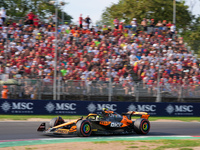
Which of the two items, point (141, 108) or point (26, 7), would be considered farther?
point (26, 7)

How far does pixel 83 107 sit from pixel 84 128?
8436 millimetres

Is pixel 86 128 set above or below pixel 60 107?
below

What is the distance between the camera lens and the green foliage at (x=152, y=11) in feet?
118

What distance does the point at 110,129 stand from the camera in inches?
436

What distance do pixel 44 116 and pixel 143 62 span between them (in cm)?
734

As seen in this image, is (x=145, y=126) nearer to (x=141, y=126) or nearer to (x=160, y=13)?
(x=141, y=126)

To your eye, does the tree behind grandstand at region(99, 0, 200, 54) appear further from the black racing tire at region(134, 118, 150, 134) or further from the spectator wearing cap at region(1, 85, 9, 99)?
the black racing tire at region(134, 118, 150, 134)

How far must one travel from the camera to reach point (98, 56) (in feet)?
67.9

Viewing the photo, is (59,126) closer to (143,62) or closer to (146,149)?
(146,149)

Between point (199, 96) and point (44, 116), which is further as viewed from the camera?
point (199, 96)

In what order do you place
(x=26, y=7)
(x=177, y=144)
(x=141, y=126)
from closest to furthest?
(x=177, y=144) → (x=141, y=126) → (x=26, y=7)

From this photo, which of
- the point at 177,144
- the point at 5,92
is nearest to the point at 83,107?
the point at 5,92

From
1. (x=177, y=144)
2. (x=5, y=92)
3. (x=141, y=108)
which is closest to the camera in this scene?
(x=177, y=144)

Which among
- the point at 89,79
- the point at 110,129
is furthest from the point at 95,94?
the point at 110,129
